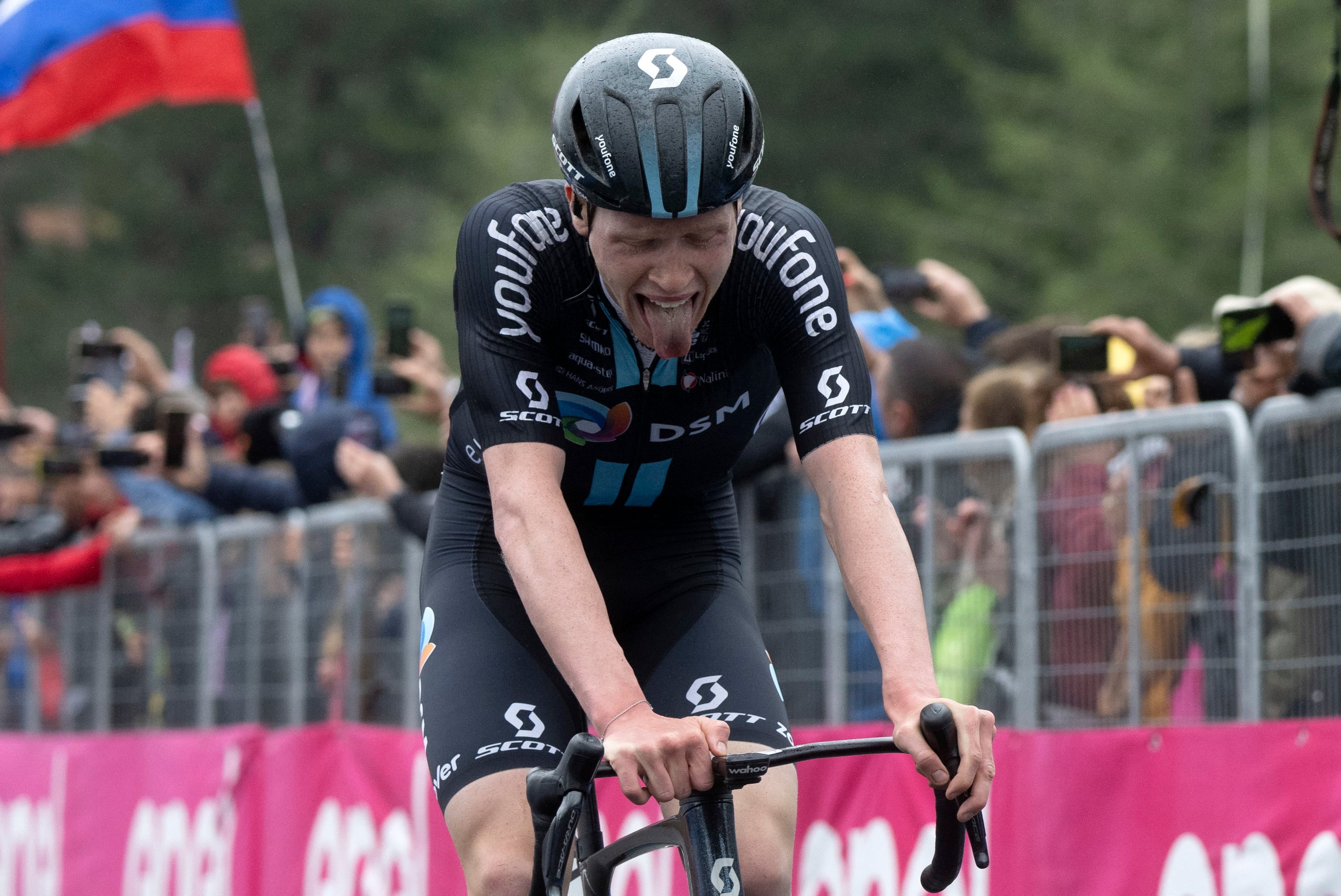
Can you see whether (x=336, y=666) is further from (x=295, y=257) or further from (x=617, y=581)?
(x=295, y=257)

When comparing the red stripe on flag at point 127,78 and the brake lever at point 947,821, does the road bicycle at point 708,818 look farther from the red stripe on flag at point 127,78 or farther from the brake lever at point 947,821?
the red stripe on flag at point 127,78

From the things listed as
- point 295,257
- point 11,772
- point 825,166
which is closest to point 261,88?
point 295,257

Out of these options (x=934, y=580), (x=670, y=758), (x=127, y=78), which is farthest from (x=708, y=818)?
(x=127, y=78)

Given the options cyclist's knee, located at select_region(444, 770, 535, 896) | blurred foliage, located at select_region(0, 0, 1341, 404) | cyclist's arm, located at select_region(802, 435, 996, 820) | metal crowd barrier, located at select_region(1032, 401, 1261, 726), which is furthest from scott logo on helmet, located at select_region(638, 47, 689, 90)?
blurred foliage, located at select_region(0, 0, 1341, 404)

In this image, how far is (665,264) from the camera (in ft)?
10.7

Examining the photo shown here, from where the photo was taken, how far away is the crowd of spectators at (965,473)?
5.26 meters

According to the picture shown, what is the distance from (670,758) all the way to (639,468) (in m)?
1.12

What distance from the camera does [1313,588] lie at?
483 centimetres

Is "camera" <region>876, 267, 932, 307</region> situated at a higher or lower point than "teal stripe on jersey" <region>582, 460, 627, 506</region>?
higher

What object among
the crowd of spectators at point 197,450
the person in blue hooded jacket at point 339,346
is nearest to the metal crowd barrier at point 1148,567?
the crowd of spectators at point 197,450

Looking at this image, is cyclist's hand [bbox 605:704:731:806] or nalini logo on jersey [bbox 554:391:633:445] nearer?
cyclist's hand [bbox 605:704:731:806]

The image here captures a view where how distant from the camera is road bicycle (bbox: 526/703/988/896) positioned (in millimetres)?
2830

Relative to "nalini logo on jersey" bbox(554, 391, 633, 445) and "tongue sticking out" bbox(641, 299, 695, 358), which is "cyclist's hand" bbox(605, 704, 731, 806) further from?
"nalini logo on jersey" bbox(554, 391, 633, 445)

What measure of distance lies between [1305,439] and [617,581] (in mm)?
1896
